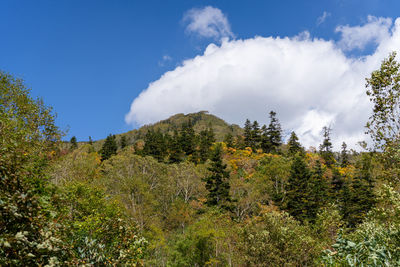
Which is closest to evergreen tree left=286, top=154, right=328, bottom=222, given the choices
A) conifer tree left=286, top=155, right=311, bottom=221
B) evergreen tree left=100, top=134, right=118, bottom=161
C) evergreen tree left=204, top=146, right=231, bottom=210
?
conifer tree left=286, top=155, right=311, bottom=221

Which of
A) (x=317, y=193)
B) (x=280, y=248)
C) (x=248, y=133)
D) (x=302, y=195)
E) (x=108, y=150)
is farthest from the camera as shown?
(x=248, y=133)

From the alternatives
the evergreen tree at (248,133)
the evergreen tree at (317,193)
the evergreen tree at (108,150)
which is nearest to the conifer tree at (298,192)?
the evergreen tree at (317,193)

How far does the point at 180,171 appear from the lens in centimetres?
6284

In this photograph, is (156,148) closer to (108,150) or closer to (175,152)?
(175,152)

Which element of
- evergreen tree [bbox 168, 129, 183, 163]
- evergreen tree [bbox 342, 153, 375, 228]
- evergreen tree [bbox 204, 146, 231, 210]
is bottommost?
evergreen tree [bbox 342, 153, 375, 228]

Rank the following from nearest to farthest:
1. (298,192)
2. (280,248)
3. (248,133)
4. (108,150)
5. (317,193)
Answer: (280,248)
(298,192)
(317,193)
(108,150)
(248,133)

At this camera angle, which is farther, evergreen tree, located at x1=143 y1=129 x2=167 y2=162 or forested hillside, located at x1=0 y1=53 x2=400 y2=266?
evergreen tree, located at x1=143 y1=129 x2=167 y2=162

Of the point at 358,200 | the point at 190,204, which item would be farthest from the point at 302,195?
the point at 190,204

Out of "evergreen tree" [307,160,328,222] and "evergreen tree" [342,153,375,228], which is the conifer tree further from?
"evergreen tree" [342,153,375,228]

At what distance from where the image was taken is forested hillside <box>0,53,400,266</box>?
23.7 feet

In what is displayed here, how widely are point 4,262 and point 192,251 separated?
3660cm

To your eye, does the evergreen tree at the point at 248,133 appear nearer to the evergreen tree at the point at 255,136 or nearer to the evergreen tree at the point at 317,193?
the evergreen tree at the point at 255,136

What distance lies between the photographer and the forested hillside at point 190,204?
23.7 ft

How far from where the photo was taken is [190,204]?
56938 millimetres
